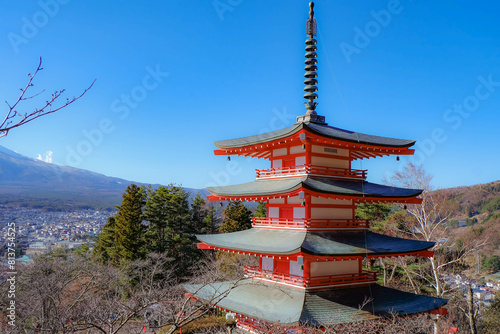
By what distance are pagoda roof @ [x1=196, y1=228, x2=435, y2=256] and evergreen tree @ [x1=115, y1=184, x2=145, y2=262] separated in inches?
651

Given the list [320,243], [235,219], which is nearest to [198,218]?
[235,219]

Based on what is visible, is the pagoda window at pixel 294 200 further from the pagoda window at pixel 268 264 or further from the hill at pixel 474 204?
the hill at pixel 474 204

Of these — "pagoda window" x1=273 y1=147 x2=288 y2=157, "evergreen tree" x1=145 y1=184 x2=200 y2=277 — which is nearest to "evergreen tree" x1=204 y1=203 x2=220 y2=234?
"evergreen tree" x1=145 y1=184 x2=200 y2=277

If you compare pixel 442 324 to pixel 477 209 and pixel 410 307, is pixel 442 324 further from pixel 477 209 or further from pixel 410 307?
pixel 477 209

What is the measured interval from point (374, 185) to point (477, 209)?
60.9m

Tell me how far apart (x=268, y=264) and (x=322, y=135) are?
612 centimetres

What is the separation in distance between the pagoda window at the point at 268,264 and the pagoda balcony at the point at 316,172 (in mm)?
3612

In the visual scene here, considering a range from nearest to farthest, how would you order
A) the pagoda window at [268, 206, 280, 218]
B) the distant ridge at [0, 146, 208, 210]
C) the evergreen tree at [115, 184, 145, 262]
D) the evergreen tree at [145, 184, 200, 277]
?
the pagoda window at [268, 206, 280, 218]
the evergreen tree at [115, 184, 145, 262]
the evergreen tree at [145, 184, 200, 277]
the distant ridge at [0, 146, 208, 210]

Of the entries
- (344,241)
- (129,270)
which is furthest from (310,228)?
(129,270)

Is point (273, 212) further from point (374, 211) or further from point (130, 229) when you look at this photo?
point (374, 211)

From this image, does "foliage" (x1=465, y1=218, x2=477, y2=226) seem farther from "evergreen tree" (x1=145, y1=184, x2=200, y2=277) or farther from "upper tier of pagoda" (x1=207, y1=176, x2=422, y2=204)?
"upper tier of pagoda" (x1=207, y1=176, x2=422, y2=204)

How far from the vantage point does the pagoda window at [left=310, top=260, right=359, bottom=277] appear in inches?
511

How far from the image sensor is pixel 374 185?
1480 centimetres

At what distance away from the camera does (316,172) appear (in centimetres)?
1371
